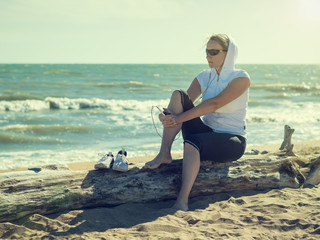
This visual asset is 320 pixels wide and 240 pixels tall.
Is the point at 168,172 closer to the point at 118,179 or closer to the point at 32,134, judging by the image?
the point at 118,179

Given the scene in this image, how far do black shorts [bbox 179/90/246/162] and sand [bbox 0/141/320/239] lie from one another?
0.53 metres

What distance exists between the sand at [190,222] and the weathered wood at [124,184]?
11cm

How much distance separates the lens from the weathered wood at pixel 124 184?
12.1 feet

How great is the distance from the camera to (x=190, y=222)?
3.49 m

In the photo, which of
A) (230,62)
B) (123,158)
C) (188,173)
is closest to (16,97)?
(123,158)

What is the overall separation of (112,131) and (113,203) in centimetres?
748

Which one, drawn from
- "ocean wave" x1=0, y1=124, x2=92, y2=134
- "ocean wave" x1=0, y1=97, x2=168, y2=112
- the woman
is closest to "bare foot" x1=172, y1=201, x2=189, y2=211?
the woman

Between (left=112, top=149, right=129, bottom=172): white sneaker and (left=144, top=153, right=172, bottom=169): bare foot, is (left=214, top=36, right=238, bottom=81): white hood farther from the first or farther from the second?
(left=112, top=149, right=129, bottom=172): white sneaker

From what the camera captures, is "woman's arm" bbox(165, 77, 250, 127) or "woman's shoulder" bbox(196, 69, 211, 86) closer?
"woman's arm" bbox(165, 77, 250, 127)

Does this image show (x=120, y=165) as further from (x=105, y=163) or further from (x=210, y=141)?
(x=210, y=141)

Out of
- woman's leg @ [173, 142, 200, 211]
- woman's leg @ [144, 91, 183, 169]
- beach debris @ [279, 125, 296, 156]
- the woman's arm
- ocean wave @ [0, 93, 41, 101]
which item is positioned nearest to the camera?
woman's leg @ [173, 142, 200, 211]

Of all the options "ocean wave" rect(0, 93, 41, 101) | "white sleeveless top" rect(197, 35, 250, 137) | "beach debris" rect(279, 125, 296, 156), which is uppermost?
"white sleeveless top" rect(197, 35, 250, 137)

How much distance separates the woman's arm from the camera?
398cm

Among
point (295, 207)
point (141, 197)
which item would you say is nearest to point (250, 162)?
point (295, 207)
